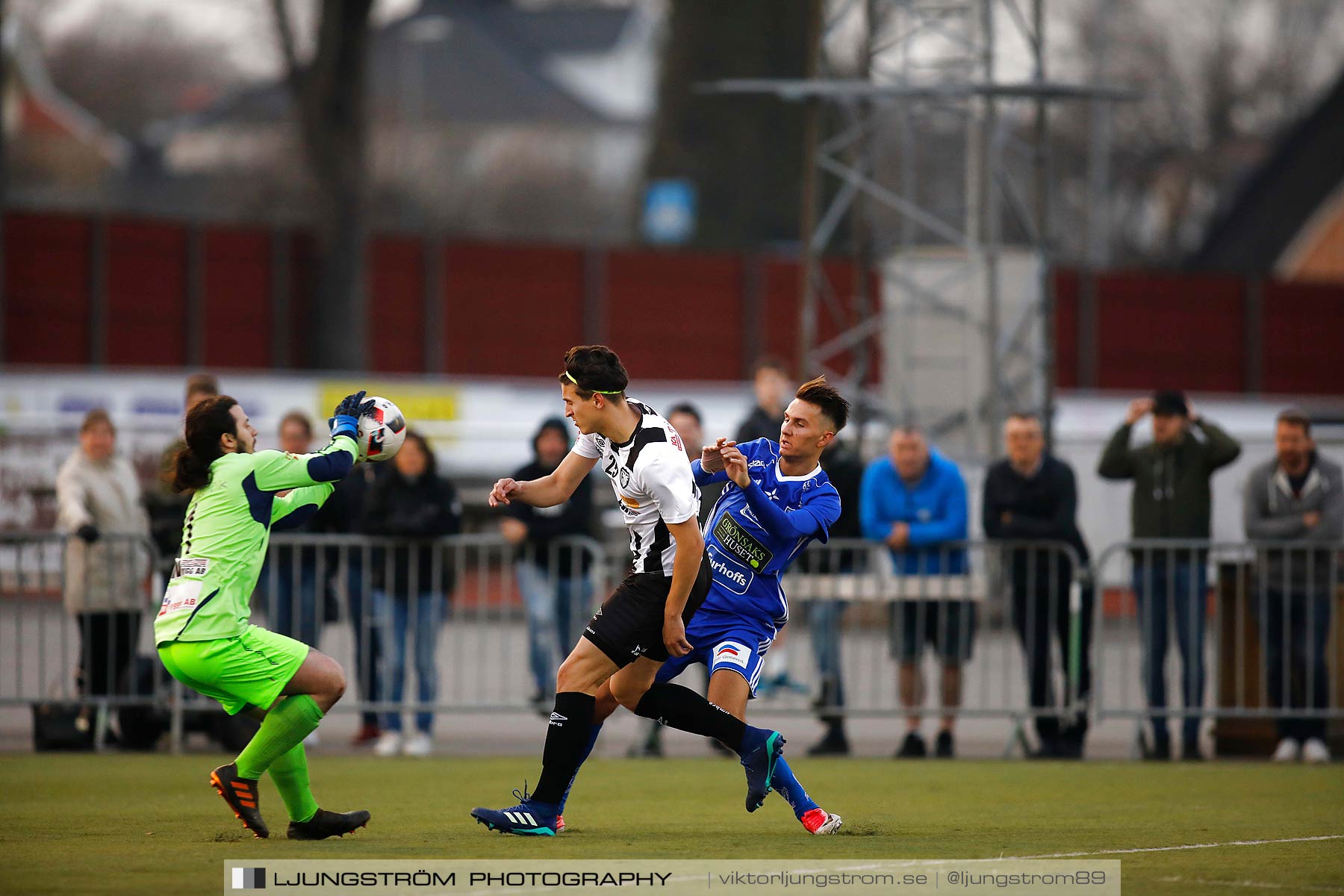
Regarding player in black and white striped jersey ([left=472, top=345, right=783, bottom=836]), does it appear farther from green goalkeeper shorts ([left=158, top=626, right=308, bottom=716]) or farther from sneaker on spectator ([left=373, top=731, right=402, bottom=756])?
sneaker on spectator ([left=373, top=731, right=402, bottom=756])

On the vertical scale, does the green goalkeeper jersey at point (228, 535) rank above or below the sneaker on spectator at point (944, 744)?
above

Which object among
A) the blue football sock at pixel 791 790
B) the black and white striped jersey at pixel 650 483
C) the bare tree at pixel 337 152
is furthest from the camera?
the bare tree at pixel 337 152

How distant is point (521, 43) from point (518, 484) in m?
71.3

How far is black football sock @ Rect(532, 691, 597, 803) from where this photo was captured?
710cm

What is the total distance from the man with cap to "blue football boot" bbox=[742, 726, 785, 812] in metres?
4.88

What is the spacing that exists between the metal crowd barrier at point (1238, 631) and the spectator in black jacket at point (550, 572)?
3.41m

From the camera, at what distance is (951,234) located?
17719mm

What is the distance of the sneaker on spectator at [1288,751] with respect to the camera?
36.3 feet

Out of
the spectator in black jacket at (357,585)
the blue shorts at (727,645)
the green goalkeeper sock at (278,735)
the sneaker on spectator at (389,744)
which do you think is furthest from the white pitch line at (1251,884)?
the spectator in black jacket at (357,585)

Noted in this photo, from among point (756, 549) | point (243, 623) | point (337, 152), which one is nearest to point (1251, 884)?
point (756, 549)

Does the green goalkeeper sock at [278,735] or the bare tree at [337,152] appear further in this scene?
the bare tree at [337,152]

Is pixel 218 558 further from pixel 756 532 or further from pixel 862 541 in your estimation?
pixel 862 541

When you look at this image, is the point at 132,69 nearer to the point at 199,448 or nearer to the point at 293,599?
the point at 293,599

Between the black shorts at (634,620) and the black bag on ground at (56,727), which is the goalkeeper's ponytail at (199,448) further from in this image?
the black bag on ground at (56,727)
